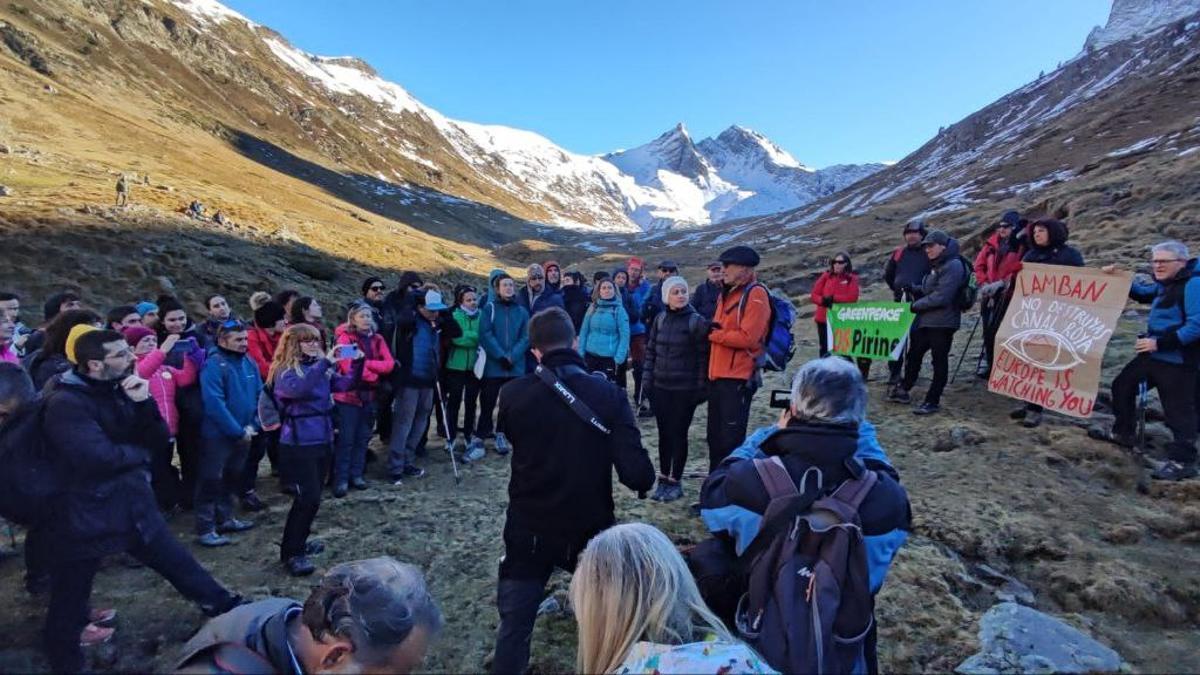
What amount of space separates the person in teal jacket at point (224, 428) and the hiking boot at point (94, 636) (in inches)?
59.4

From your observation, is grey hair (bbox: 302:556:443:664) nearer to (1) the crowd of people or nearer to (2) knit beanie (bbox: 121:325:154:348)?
(1) the crowd of people

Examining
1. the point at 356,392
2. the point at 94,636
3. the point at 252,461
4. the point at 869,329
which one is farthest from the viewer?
the point at 869,329

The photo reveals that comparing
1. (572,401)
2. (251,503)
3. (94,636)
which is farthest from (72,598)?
(572,401)

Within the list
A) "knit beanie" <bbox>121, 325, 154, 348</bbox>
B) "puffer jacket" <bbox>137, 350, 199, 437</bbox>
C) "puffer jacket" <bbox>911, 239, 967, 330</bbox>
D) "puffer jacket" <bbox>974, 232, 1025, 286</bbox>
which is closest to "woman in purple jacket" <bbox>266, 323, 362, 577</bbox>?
"puffer jacket" <bbox>137, 350, 199, 437</bbox>

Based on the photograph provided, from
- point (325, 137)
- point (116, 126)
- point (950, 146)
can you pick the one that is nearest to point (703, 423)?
point (116, 126)

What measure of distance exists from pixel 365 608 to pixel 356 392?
572cm

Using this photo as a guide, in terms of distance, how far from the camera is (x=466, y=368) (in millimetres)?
8977

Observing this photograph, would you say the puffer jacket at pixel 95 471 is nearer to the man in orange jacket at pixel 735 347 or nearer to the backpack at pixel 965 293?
the man in orange jacket at pixel 735 347

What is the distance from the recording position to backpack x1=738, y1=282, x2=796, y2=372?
6.15m

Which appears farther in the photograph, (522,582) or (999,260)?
(999,260)

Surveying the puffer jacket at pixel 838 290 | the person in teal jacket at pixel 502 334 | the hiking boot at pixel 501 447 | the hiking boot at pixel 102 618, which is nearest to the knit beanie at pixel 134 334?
the hiking boot at pixel 102 618

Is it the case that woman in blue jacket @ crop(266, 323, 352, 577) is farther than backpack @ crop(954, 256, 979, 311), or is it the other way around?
backpack @ crop(954, 256, 979, 311)

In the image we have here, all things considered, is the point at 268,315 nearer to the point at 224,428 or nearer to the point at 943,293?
the point at 224,428

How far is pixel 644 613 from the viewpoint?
7.57 ft
